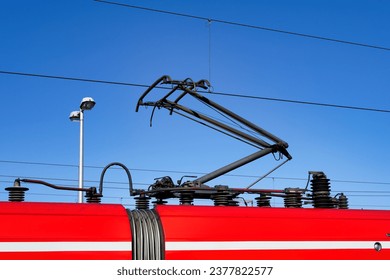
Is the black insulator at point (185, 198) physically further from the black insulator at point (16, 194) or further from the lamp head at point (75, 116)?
the lamp head at point (75, 116)

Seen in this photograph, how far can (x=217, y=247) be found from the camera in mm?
7477

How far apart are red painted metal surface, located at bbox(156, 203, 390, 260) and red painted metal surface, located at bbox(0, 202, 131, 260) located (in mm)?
649

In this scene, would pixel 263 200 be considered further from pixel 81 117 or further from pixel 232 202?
pixel 81 117

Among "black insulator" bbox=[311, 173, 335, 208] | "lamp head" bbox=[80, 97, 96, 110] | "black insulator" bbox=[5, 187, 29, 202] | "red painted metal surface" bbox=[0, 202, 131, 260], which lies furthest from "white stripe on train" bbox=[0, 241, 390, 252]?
"lamp head" bbox=[80, 97, 96, 110]

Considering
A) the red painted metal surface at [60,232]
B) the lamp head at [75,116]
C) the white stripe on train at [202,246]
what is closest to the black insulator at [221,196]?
the white stripe on train at [202,246]

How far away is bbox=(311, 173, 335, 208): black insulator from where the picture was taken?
9.32 metres

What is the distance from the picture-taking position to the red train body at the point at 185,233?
6.95 meters

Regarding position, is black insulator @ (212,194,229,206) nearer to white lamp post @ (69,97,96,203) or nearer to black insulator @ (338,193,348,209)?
black insulator @ (338,193,348,209)

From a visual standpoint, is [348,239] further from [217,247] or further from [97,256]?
[97,256]

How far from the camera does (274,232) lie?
7957 mm

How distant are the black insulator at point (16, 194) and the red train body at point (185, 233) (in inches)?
23.4
